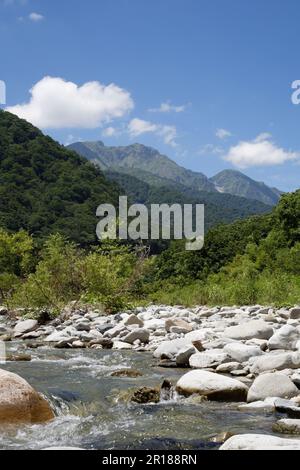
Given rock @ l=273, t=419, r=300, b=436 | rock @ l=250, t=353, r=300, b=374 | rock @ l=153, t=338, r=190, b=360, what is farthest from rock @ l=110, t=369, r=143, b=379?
rock @ l=273, t=419, r=300, b=436

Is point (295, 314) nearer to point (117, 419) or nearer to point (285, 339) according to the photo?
point (285, 339)

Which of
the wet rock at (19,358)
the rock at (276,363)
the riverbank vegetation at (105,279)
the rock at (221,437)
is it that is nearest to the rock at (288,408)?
the rock at (221,437)

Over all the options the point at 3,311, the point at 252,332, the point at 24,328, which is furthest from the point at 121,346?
the point at 3,311

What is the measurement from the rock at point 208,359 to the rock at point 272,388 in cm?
171

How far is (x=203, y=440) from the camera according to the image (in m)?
5.04

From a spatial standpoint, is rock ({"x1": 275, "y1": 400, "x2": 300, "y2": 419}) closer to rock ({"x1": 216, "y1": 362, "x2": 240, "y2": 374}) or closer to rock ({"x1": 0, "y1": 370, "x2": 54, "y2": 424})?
rock ({"x1": 216, "y1": 362, "x2": 240, "y2": 374})

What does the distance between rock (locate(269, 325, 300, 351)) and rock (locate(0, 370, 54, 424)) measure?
427cm

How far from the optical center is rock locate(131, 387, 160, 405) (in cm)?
657

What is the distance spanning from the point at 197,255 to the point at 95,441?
37.3 metres

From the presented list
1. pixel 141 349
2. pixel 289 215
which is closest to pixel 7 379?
pixel 141 349

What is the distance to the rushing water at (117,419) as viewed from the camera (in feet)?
16.5

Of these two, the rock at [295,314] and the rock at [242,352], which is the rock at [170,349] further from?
the rock at [295,314]

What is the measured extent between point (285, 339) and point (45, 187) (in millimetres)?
52773
